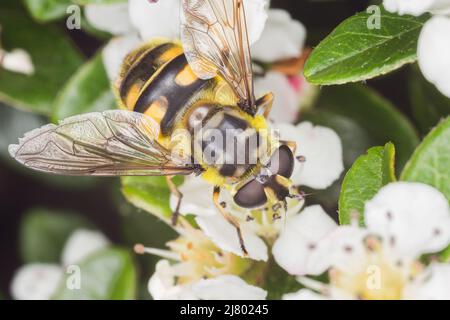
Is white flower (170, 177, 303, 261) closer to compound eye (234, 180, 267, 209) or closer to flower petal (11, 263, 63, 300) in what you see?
compound eye (234, 180, 267, 209)

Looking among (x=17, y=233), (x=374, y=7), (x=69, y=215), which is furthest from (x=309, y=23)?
(x=17, y=233)

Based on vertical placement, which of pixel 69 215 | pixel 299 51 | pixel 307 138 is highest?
pixel 299 51

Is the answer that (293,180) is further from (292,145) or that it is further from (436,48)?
(436,48)

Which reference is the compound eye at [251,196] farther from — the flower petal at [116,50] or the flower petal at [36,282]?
the flower petal at [36,282]

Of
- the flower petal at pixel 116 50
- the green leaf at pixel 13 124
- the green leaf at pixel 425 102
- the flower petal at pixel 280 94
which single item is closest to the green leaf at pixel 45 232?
the green leaf at pixel 13 124

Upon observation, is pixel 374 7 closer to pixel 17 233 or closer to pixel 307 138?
pixel 307 138
